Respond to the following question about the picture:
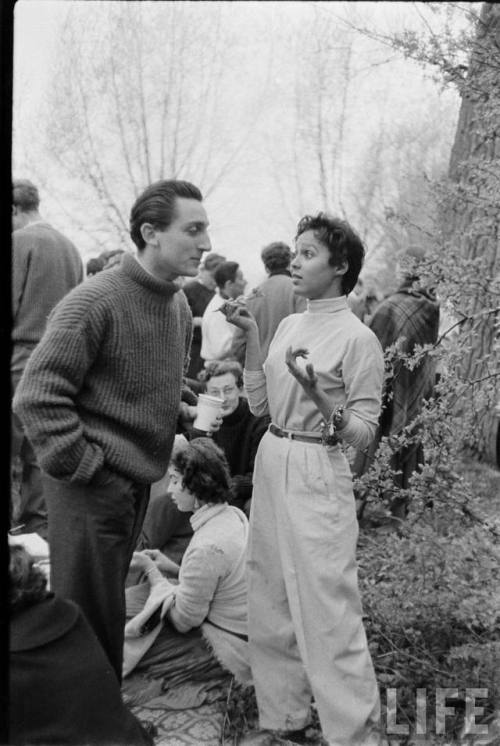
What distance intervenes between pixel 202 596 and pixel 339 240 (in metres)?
1.46

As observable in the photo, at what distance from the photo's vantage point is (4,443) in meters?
1.37

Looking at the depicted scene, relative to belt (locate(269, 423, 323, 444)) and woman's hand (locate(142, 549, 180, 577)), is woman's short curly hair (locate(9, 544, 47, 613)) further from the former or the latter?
woman's hand (locate(142, 549, 180, 577))

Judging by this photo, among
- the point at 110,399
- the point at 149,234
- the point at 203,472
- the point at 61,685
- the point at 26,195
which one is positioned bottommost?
the point at 61,685

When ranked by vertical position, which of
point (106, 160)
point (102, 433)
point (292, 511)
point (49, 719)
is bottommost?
point (49, 719)

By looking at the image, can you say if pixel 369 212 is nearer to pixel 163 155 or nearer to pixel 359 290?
pixel 163 155

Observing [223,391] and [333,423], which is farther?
[223,391]

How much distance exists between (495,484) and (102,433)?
3.45 metres

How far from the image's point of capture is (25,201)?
16.3 ft

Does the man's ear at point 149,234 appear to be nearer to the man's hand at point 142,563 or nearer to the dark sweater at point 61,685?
the dark sweater at point 61,685

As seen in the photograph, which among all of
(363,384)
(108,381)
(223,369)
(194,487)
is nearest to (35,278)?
(223,369)

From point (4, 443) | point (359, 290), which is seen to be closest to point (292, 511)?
point (4, 443)

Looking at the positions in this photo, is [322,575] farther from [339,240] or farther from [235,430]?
[235,430]

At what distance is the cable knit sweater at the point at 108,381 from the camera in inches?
91.1

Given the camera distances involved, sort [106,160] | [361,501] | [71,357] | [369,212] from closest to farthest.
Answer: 1. [71,357]
2. [361,501]
3. [106,160]
4. [369,212]
